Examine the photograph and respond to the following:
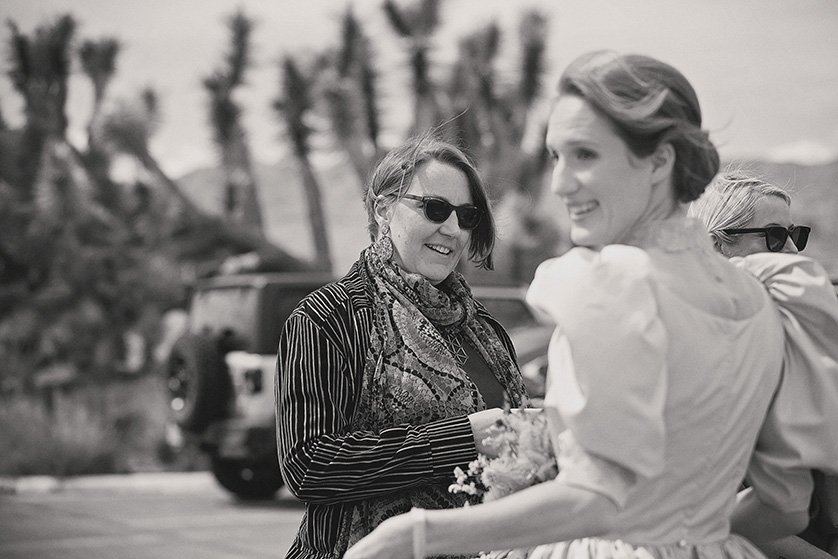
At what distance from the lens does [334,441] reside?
2.51m

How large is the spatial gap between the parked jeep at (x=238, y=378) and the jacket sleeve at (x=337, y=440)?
6.95 metres

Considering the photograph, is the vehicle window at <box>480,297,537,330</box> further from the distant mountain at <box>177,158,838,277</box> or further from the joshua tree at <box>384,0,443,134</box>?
the distant mountain at <box>177,158,838,277</box>

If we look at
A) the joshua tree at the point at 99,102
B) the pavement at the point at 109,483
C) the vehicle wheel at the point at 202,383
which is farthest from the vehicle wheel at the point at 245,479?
the joshua tree at the point at 99,102

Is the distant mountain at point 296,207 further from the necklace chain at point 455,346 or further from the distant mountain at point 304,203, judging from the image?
the necklace chain at point 455,346

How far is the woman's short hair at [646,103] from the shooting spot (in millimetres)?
1718

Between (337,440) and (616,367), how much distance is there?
3.49 ft

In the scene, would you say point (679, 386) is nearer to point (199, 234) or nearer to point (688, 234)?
point (688, 234)

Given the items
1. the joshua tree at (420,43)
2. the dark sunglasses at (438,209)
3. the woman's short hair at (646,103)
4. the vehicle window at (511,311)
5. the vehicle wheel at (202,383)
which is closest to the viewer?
the woman's short hair at (646,103)

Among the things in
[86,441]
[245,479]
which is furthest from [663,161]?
[86,441]

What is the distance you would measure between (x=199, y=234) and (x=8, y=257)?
423 cm

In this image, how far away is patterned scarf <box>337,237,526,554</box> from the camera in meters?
2.60

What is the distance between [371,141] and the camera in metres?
23.9

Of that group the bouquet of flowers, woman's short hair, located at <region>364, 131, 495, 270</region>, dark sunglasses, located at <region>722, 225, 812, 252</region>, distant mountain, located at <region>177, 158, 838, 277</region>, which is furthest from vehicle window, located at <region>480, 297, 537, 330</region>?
distant mountain, located at <region>177, 158, 838, 277</region>

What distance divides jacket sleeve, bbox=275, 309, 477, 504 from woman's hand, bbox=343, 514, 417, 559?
0.79 m
